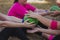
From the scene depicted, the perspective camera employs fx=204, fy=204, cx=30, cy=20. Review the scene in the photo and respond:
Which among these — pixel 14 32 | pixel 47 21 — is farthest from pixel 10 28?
pixel 47 21

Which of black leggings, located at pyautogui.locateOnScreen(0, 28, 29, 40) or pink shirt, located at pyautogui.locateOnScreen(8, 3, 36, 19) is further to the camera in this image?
pink shirt, located at pyautogui.locateOnScreen(8, 3, 36, 19)

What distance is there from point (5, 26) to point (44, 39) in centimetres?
42

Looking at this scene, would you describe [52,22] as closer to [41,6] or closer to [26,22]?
[26,22]

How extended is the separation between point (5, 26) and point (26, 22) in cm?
19

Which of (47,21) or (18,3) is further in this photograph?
(18,3)

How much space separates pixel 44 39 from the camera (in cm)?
198

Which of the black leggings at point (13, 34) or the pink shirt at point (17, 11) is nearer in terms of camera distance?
the black leggings at point (13, 34)

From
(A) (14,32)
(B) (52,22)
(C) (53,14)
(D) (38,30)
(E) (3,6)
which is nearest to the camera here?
(B) (52,22)

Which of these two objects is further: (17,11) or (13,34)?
(17,11)

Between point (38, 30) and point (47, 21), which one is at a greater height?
point (47, 21)

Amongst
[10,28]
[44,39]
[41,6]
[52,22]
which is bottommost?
[41,6]

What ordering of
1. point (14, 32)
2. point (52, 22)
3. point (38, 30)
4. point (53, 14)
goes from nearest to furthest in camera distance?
1. point (52, 22)
2. point (38, 30)
3. point (14, 32)
4. point (53, 14)

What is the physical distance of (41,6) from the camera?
554 cm

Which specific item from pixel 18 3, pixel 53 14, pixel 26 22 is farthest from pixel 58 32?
pixel 18 3
